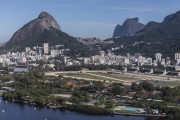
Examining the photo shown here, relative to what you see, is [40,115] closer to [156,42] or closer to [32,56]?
[32,56]

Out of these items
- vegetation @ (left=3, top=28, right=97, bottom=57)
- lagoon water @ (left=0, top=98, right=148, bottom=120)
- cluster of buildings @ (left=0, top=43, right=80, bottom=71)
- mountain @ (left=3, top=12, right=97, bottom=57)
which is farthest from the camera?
mountain @ (left=3, top=12, right=97, bottom=57)

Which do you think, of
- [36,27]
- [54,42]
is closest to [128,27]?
[36,27]

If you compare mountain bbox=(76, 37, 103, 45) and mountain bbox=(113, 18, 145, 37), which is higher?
mountain bbox=(113, 18, 145, 37)

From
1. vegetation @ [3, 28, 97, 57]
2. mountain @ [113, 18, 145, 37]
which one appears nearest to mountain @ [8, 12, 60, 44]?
vegetation @ [3, 28, 97, 57]

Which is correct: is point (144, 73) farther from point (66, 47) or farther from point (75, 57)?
point (66, 47)

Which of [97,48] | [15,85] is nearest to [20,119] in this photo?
[15,85]

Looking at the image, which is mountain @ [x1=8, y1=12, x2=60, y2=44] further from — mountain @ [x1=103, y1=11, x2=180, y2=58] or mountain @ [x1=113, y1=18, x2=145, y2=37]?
mountain @ [x1=113, y1=18, x2=145, y2=37]

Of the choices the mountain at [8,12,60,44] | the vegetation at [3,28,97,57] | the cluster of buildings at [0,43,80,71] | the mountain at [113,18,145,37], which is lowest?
the cluster of buildings at [0,43,80,71]
